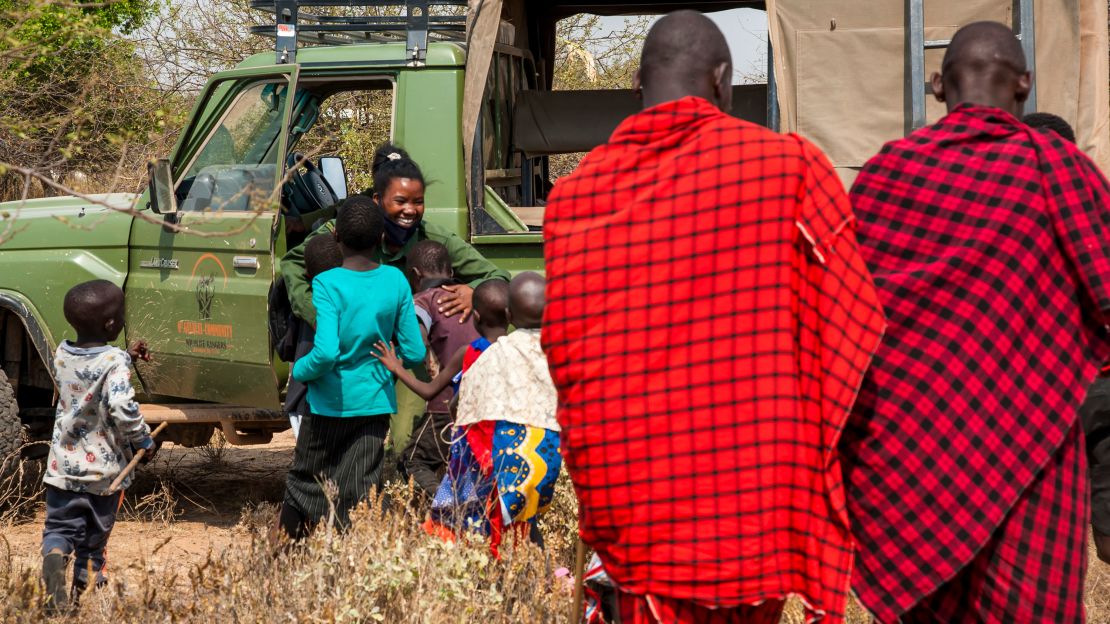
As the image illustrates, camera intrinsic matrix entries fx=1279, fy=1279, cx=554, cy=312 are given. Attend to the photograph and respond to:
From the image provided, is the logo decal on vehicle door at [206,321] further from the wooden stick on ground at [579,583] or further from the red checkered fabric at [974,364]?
the red checkered fabric at [974,364]

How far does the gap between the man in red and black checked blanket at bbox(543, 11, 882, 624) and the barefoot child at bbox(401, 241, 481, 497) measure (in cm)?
216

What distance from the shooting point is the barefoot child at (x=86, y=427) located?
12.5 feet

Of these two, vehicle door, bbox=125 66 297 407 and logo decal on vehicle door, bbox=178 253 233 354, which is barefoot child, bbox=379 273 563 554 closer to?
vehicle door, bbox=125 66 297 407

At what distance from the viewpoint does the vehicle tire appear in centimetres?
528

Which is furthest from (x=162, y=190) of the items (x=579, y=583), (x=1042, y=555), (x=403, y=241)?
(x=1042, y=555)

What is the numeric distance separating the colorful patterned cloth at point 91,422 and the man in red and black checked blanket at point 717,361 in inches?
77.9

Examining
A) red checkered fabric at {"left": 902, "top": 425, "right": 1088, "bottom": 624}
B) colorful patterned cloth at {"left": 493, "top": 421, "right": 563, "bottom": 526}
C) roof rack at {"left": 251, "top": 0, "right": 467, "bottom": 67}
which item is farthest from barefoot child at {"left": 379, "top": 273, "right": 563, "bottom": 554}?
roof rack at {"left": 251, "top": 0, "right": 467, "bottom": 67}

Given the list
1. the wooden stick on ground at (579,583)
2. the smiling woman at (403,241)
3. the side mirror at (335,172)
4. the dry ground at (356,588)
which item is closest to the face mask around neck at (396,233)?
the smiling woman at (403,241)

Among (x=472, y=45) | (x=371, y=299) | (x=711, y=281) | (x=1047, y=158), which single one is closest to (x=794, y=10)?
(x=472, y=45)

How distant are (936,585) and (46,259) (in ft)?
14.3

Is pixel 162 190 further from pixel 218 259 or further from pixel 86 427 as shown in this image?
pixel 86 427

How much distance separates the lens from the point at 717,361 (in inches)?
87.2

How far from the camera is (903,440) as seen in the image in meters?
2.37

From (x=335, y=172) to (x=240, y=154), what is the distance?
1.04 metres
